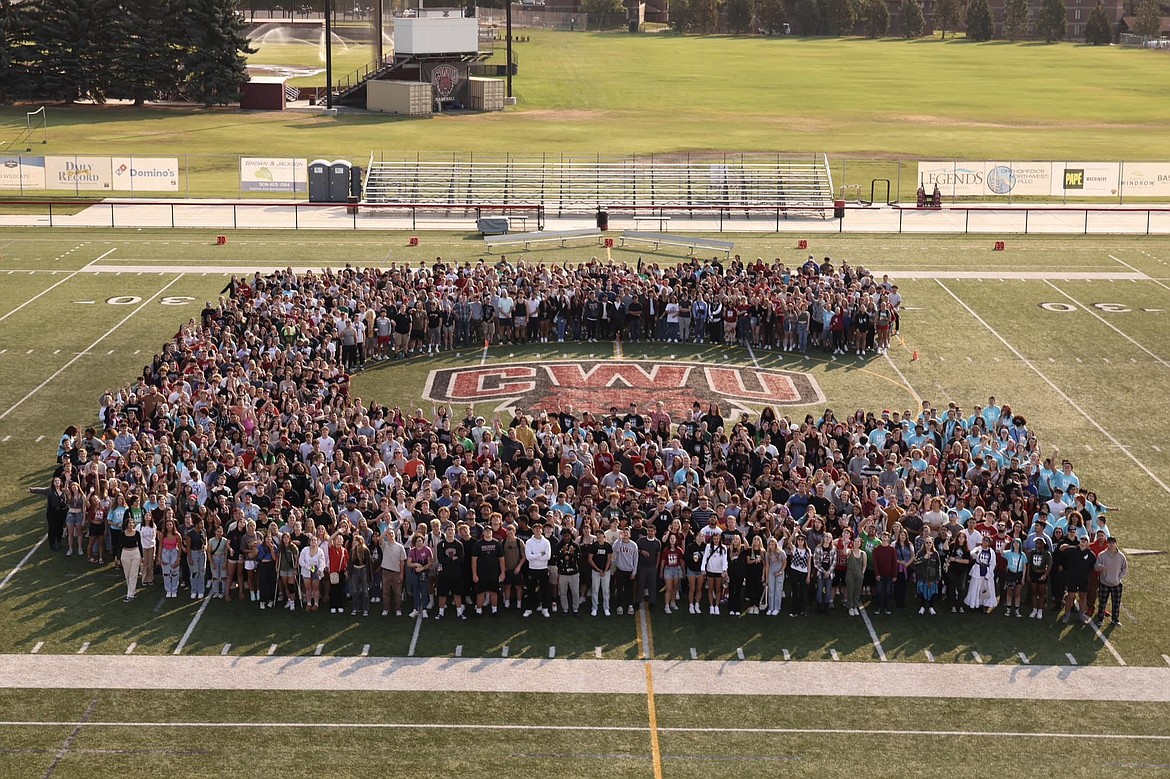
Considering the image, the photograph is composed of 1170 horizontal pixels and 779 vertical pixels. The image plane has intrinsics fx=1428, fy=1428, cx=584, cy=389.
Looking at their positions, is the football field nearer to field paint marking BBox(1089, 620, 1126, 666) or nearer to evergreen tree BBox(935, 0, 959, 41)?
field paint marking BBox(1089, 620, 1126, 666)

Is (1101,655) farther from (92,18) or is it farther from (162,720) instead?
(92,18)

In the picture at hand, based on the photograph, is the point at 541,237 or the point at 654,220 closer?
the point at 541,237

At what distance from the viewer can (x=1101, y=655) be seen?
19.0 meters

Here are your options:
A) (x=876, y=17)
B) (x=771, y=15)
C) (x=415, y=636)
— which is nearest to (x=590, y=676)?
(x=415, y=636)

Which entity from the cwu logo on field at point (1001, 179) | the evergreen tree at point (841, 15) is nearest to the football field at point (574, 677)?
the cwu logo on field at point (1001, 179)

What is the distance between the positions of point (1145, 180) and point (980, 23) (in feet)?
378

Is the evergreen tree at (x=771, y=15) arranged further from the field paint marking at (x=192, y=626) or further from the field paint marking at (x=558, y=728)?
the field paint marking at (x=558, y=728)

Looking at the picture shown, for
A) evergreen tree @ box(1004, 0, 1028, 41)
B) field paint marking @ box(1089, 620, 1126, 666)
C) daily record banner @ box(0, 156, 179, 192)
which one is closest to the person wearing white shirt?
field paint marking @ box(1089, 620, 1126, 666)

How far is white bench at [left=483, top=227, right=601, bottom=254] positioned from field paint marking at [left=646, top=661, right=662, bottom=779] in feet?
87.8

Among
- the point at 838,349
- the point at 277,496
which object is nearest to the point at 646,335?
the point at 838,349

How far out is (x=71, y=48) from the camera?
90375 millimetres

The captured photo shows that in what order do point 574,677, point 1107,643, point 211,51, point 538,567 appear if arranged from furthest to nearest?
point 211,51, point 538,567, point 1107,643, point 574,677

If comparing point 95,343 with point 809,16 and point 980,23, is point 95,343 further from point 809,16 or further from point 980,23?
point 809,16

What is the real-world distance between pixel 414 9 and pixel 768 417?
239 feet
